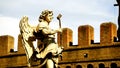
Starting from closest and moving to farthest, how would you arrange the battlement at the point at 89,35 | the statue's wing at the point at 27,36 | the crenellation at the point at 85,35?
1. the statue's wing at the point at 27,36
2. the battlement at the point at 89,35
3. the crenellation at the point at 85,35

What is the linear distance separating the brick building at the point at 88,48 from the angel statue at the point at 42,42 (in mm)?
25762

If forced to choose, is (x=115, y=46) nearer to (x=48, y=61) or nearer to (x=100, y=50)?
(x=100, y=50)

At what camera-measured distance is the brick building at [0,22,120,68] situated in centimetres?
3609

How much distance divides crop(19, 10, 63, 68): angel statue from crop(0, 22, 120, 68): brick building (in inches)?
1014

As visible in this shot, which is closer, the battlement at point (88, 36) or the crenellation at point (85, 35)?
the battlement at point (88, 36)

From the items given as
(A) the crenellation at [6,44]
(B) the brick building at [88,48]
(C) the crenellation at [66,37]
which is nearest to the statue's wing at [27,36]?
(B) the brick building at [88,48]

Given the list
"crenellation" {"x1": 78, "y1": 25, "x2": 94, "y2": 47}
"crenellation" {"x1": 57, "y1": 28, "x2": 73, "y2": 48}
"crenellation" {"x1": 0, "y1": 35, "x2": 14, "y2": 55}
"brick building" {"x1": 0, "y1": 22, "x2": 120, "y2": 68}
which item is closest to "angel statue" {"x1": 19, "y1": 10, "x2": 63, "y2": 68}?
"brick building" {"x1": 0, "y1": 22, "x2": 120, "y2": 68}

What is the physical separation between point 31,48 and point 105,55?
1101 inches

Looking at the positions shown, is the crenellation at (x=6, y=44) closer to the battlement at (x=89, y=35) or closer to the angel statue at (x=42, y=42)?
the battlement at (x=89, y=35)

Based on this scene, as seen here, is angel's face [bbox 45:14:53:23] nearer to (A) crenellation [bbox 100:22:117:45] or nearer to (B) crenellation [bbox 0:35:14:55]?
(A) crenellation [bbox 100:22:117:45]

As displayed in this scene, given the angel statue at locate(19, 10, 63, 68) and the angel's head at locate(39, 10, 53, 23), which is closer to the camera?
the angel statue at locate(19, 10, 63, 68)

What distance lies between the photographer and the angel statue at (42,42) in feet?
31.0

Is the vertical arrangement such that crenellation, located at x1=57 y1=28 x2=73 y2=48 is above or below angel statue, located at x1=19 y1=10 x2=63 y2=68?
above

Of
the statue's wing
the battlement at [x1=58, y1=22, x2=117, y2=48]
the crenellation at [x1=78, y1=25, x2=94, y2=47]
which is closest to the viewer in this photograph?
the statue's wing
